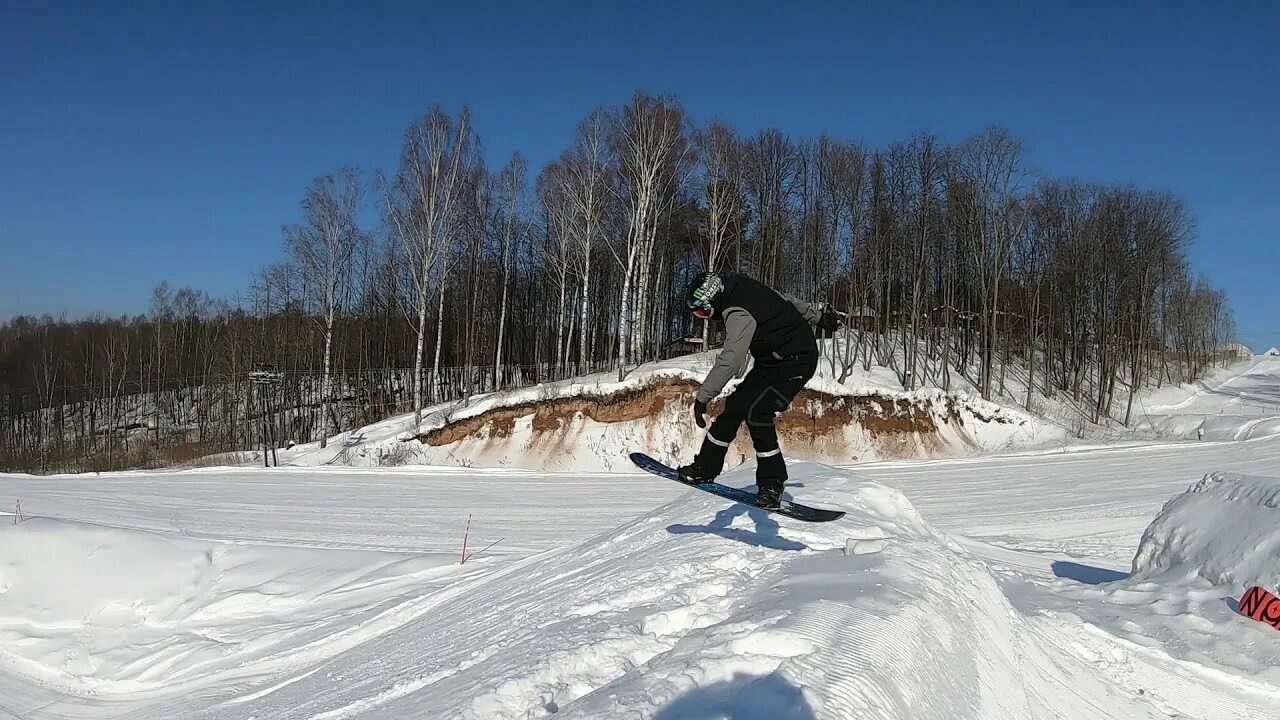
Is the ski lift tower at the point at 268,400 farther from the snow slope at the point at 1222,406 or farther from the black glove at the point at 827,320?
the snow slope at the point at 1222,406

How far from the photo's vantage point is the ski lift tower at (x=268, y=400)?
30.6 meters

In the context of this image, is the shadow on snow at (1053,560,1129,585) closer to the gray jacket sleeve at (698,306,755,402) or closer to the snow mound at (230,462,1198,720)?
the snow mound at (230,462,1198,720)

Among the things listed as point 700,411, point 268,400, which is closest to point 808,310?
point 700,411

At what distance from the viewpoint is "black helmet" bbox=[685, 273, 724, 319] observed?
6035 millimetres

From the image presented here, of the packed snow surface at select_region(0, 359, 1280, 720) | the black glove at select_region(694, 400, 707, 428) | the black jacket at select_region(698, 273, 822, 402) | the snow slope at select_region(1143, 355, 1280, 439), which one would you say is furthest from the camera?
the snow slope at select_region(1143, 355, 1280, 439)

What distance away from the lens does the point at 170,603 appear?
32.8 feet

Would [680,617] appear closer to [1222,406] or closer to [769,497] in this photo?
[769,497]

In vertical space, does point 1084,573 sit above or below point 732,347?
below

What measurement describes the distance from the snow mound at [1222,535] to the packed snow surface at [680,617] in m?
0.02

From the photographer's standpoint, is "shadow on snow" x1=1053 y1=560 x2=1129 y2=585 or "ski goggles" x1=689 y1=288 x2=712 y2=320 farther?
"shadow on snow" x1=1053 y1=560 x2=1129 y2=585

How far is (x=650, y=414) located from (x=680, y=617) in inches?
957

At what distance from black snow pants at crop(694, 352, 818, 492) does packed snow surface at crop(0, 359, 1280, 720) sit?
533 mm

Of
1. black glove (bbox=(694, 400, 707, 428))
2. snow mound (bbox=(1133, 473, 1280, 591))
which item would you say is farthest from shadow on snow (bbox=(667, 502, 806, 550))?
snow mound (bbox=(1133, 473, 1280, 591))

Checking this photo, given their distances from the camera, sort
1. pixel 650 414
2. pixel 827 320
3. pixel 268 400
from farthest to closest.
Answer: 1. pixel 268 400
2. pixel 650 414
3. pixel 827 320
